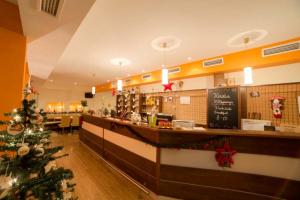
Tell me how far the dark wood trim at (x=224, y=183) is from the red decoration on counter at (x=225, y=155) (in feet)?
0.47

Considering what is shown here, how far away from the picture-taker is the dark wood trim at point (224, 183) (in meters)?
1.91

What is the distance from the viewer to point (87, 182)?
9.77 feet

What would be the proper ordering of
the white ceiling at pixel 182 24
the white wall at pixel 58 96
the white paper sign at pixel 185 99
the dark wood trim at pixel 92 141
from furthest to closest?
the white wall at pixel 58 96 < the white paper sign at pixel 185 99 < the dark wood trim at pixel 92 141 < the white ceiling at pixel 182 24

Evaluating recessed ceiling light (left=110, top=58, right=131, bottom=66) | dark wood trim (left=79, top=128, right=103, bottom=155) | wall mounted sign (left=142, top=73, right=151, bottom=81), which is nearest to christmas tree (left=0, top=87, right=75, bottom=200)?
dark wood trim (left=79, top=128, right=103, bottom=155)

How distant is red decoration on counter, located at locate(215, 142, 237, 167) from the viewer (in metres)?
2.11

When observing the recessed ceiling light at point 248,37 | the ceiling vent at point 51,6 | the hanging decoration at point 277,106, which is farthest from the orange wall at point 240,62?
the ceiling vent at point 51,6

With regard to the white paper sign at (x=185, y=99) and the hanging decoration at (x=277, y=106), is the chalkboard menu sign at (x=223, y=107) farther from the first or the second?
the white paper sign at (x=185, y=99)

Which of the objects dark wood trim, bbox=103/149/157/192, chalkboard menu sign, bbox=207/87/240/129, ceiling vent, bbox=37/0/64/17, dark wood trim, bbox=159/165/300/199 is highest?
ceiling vent, bbox=37/0/64/17

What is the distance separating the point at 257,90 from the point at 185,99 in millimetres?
2197

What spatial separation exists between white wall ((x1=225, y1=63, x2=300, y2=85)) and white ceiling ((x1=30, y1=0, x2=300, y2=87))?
2.48 ft

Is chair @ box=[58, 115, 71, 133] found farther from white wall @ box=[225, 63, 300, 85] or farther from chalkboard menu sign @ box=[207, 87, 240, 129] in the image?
white wall @ box=[225, 63, 300, 85]

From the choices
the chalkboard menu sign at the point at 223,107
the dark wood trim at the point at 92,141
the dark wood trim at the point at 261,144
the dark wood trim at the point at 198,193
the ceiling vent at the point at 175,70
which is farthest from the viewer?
the ceiling vent at the point at 175,70

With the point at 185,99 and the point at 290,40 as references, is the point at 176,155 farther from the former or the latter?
the point at 290,40

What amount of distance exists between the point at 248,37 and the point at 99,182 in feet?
15.0
